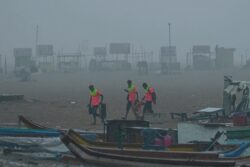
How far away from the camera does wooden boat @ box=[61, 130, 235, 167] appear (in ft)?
34.2

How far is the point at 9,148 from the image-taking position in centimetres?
1346

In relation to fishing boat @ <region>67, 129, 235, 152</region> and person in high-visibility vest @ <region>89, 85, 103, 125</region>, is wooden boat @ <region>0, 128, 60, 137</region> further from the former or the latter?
person in high-visibility vest @ <region>89, 85, 103, 125</region>

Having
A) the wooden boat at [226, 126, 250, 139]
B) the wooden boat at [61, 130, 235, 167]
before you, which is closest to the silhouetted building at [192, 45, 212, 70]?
the wooden boat at [226, 126, 250, 139]

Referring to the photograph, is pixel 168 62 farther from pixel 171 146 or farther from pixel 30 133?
pixel 171 146

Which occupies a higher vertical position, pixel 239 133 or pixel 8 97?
pixel 239 133

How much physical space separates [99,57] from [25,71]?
5878cm

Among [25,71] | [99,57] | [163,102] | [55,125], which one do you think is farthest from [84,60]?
[55,125]

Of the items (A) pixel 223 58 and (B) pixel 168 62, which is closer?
(B) pixel 168 62

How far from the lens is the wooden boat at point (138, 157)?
10430 mm

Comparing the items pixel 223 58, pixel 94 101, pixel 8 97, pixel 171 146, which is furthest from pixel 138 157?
pixel 223 58

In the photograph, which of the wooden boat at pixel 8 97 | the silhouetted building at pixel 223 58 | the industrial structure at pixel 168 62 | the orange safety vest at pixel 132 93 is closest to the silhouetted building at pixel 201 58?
the silhouetted building at pixel 223 58

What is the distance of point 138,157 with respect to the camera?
35.7 feet

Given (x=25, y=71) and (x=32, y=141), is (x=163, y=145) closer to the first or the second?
(x=32, y=141)

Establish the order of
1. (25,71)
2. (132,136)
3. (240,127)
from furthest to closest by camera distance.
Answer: (25,71)
(240,127)
(132,136)
